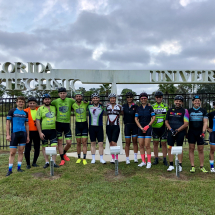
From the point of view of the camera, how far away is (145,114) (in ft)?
16.5

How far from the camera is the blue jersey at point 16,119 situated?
4.52m

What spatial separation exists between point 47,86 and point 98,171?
3.66m

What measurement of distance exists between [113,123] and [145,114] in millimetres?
922

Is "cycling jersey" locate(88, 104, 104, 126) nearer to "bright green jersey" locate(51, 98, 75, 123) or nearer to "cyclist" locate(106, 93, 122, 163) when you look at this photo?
"cyclist" locate(106, 93, 122, 163)

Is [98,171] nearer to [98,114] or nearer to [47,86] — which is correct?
[98,114]

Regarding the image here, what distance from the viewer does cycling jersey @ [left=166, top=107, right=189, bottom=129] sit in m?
4.59

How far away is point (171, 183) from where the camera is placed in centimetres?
388

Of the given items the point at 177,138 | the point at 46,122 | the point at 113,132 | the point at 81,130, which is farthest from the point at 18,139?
the point at 177,138

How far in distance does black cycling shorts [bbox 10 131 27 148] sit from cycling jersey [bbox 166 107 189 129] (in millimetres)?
3661

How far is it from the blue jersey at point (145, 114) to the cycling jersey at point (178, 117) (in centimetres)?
49

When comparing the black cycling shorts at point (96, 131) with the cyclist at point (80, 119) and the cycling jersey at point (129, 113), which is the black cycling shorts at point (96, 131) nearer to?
the cyclist at point (80, 119)

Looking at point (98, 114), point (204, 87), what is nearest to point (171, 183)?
Result: point (98, 114)

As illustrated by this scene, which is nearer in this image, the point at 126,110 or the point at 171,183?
the point at 171,183

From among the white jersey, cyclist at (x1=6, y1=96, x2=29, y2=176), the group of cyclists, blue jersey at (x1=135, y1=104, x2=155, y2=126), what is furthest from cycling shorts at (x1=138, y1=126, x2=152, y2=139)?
cyclist at (x1=6, y1=96, x2=29, y2=176)
